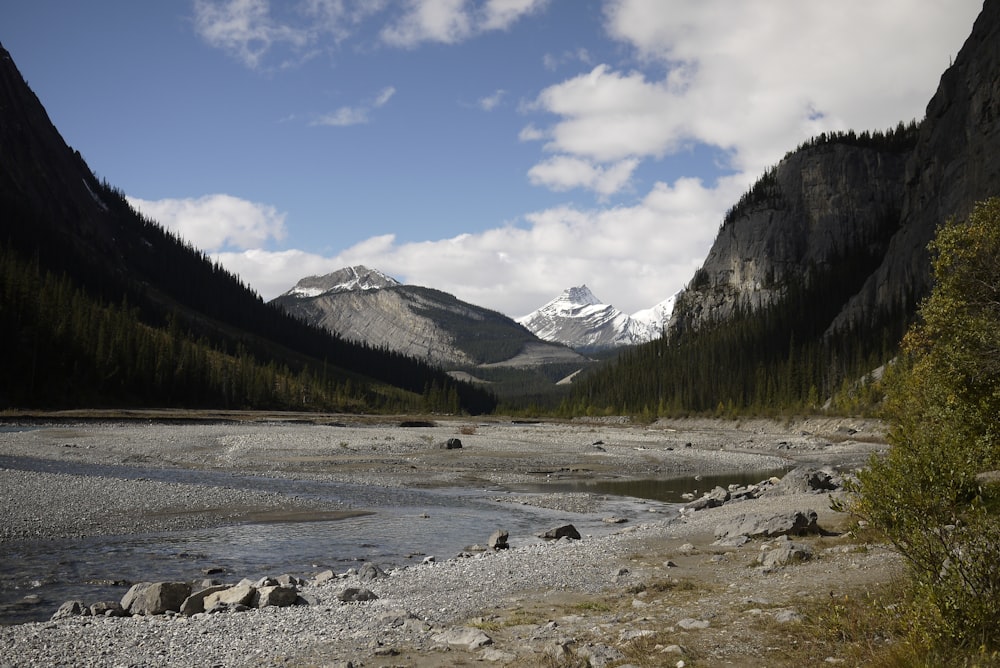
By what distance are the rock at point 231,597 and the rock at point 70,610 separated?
7.74 feet

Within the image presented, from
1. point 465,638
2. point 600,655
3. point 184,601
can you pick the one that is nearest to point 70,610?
point 184,601

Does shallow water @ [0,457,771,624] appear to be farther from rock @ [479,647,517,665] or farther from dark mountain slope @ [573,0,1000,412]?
dark mountain slope @ [573,0,1000,412]

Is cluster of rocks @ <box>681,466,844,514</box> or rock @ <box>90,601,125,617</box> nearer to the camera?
rock @ <box>90,601,125,617</box>

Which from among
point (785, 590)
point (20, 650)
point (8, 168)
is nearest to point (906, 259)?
point (785, 590)

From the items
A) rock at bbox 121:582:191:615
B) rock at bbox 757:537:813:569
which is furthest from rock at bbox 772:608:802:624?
rock at bbox 121:582:191:615

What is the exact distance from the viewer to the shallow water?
56.9ft

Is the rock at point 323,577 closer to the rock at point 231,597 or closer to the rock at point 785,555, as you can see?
the rock at point 231,597

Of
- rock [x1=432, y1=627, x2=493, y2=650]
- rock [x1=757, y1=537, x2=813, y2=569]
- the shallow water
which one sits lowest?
the shallow water

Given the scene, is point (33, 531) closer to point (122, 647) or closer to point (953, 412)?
point (122, 647)

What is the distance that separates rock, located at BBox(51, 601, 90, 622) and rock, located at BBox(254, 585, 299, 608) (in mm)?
3365

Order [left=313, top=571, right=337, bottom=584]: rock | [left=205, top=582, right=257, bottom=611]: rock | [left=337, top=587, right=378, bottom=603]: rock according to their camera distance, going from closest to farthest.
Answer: [left=205, top=582, right=257, bottom=611]: rock
[left=337, top=587, right=378, bottom=603]: rock
[left=313, top=571, right=337, bottom=584]: rock

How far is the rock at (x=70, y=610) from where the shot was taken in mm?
14020

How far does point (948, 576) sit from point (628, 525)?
2113 cm

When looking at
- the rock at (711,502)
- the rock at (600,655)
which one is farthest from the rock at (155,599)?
the rock at (711,502)
